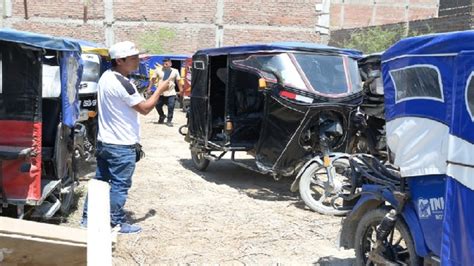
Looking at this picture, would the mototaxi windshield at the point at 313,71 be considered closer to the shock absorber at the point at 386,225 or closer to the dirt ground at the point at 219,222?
the dirt ground at the point at 219,222

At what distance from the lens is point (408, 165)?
147 inches

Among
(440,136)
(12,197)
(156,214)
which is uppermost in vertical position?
(440,136)

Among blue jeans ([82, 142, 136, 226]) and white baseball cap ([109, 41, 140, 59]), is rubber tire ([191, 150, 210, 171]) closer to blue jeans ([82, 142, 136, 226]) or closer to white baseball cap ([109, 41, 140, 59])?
blue jeans ([82, 142, 136, 226])

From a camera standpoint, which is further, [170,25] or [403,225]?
[170,25]

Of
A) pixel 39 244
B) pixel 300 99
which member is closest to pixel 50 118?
pixel 300 99

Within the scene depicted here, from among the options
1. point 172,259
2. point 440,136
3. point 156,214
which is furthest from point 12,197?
point 440,136

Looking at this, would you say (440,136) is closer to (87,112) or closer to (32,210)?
(32,210)

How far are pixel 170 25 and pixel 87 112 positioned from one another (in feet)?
75.0

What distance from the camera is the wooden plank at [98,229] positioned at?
7.32 ft

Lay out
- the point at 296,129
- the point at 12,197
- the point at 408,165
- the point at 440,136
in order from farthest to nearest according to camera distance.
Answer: the point at 296,129 → the point at 12,197 → the point at 408,165 → the point at 440,136

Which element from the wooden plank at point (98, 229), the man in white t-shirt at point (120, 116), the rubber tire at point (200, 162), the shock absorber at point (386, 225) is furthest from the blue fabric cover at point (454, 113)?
the rubber tire at point (200, 162)

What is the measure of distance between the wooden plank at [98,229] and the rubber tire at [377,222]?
6.93 ft

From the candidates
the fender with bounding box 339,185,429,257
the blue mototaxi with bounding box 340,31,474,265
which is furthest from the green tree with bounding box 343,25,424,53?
the blue mototaxi with bounding box 340,31,474,265

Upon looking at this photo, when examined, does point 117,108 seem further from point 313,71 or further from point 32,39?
point 313,71
